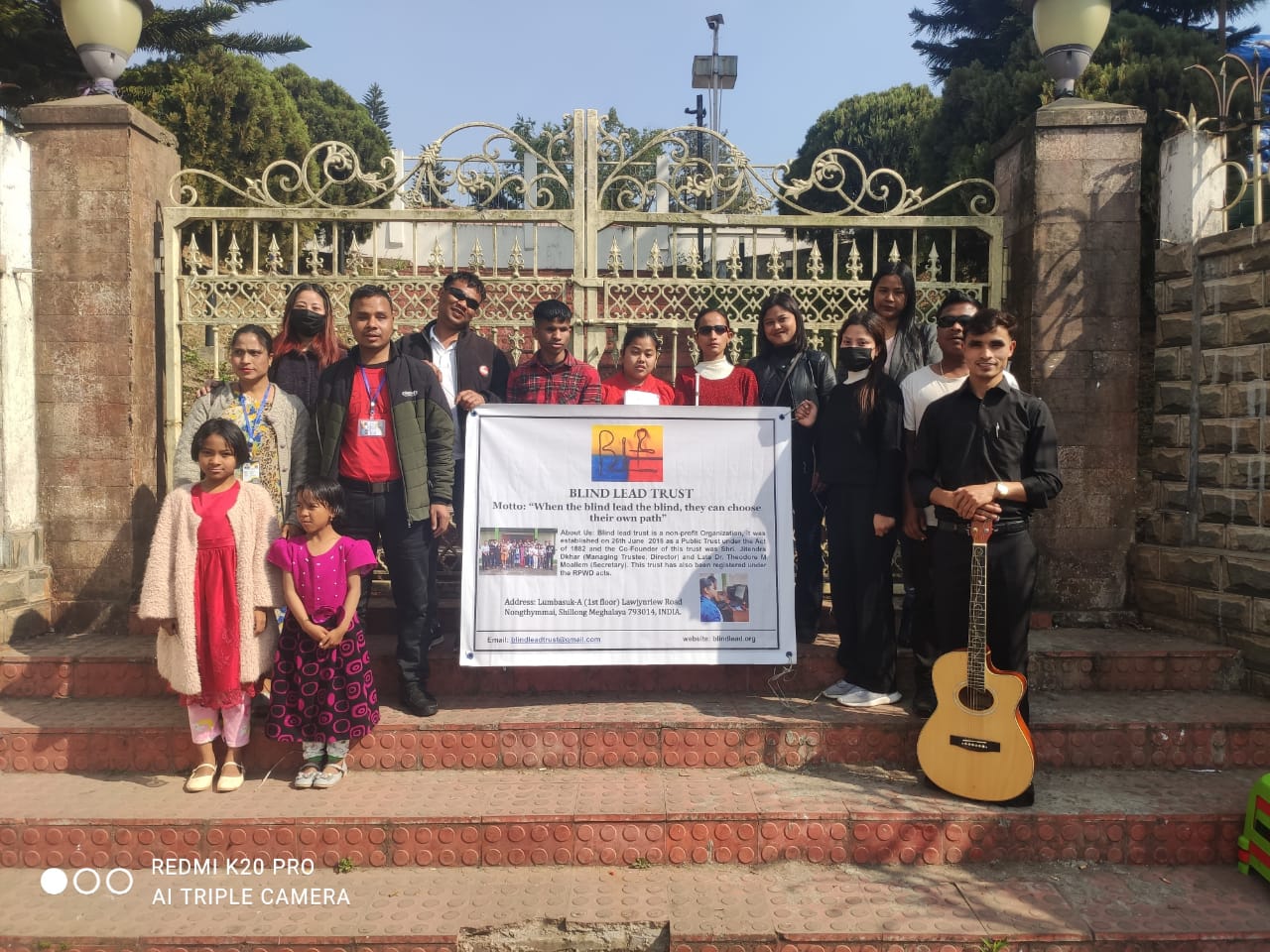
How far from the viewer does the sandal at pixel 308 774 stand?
12.1ft

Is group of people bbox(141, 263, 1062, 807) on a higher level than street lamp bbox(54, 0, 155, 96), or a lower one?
lower

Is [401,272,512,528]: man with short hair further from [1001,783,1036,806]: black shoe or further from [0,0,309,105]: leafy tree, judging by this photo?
[0,0,309,105]: leafy tree

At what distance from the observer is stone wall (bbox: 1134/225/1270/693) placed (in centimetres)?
460

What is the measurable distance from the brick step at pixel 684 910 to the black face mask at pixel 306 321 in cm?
254

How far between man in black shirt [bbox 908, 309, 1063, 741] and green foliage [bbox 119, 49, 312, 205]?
10657 millimetres

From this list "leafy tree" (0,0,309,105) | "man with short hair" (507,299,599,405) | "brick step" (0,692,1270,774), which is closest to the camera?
"brick step" (0,692,1270,774)

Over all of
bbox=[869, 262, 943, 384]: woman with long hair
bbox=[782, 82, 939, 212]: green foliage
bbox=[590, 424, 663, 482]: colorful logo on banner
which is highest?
bbox=[782, 82, 939, 212]: green foliage

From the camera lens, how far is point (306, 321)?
14.5ft

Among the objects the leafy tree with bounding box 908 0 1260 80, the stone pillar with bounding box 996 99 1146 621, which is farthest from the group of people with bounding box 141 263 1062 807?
the leafy tree with bounding box 908 0 1260 80

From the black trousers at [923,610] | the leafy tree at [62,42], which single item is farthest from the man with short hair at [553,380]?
the leafy tree at [62,42]

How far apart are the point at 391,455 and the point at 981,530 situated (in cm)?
262

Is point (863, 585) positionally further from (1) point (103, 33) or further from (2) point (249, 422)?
(1) point (103, 33)

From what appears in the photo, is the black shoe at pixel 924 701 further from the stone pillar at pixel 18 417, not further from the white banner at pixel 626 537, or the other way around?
the stone pillar at pixel 18 417

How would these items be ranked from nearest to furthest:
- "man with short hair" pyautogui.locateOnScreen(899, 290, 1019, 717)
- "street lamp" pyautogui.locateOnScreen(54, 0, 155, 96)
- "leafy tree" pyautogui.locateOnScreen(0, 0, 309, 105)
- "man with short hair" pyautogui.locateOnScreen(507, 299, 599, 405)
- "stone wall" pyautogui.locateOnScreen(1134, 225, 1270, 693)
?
"man with short hair" pyautogui.locateOnScreen(899, 290, 1019, 717) → "man with short hair" pyautogui.locateOnScreen(507, 299, 599, 405) → "stone wall" pyautogui.locateOnScreen(1134, 225, 1270, 693) → "street lamp" pyautogui.locateOnScreen(54, 0, 155, 96) → "leafy tree" pyautogui.locateOnScreen(0, 0, 309, 105)
